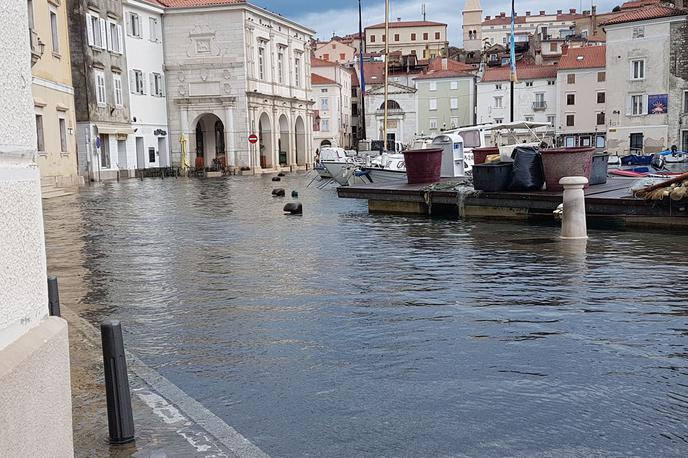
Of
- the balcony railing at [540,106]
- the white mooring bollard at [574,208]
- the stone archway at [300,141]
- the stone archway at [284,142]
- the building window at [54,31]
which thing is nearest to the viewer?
the white mooring bollard at [574,208]

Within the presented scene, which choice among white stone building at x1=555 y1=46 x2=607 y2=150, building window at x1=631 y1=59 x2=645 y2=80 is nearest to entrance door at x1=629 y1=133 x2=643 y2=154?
building window at x1=631 y1=59 x2=645 y2=80

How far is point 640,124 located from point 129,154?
128 feet

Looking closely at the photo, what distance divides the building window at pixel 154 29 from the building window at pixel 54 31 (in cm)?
2036

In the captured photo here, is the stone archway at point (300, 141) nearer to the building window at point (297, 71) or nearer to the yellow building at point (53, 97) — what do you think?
the building window at point (297, 71)

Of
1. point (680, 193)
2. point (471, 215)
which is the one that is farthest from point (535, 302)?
point (471, 215)

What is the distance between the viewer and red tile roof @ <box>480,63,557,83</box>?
80500mm

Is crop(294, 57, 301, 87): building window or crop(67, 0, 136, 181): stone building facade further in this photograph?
crop(294, 57, 301, 87): building window

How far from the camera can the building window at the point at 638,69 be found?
60.8m

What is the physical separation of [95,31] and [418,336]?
43.2 metres

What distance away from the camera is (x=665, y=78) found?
→ 196 feet

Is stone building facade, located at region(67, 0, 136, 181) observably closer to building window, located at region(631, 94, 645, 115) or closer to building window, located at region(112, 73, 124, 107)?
building window, located at region(112, 73, 124, 107)

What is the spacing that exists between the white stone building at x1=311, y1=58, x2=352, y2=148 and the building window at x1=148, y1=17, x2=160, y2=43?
116ft

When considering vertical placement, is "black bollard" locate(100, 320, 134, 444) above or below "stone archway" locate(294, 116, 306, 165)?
below

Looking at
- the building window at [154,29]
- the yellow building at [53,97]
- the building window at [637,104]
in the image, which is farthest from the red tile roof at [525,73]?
the yellow building at [53,97]
